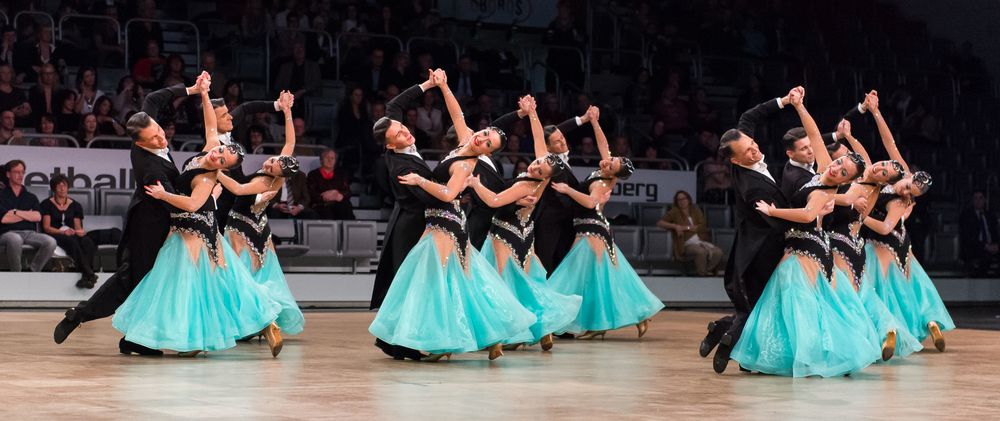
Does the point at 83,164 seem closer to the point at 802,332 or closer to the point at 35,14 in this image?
the point at 35,14

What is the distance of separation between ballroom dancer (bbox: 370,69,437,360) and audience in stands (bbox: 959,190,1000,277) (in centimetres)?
1097

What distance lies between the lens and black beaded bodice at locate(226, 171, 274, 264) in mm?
10203

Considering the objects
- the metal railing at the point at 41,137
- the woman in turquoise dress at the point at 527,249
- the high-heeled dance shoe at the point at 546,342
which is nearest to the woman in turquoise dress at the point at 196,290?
the woman in turquoise dress at the point at 527,249

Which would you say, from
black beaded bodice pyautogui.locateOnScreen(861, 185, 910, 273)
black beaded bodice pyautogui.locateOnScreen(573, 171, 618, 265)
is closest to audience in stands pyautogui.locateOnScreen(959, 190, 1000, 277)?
black beaded bodice pyautogui.locateOnScreen(861, 185, 910, 273)

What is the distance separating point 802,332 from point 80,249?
8.13m

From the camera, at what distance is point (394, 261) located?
29.8ft

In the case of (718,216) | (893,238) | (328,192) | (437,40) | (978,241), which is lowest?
(978,241)

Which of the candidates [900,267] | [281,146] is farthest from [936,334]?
[281,146]

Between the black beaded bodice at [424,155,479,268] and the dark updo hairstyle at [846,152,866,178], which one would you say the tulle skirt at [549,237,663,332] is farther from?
the dark updo hairstyle at [846,152,866,178]

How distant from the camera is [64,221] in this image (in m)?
13.6

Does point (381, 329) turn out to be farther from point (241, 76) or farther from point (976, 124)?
point (976, 124)

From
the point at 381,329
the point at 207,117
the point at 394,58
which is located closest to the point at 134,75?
the point at 394,58

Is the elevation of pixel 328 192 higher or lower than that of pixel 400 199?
lower

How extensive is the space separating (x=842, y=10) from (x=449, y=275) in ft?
49.2
